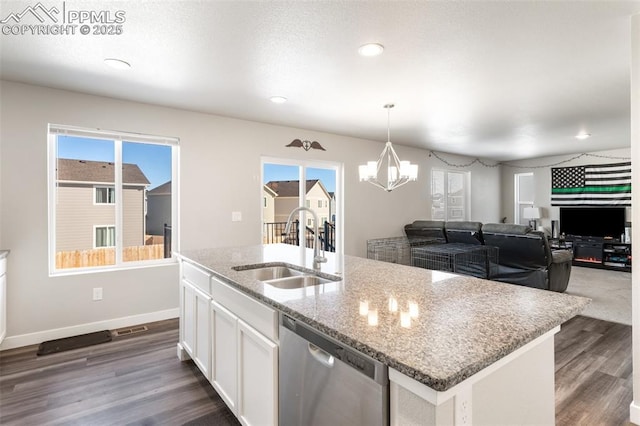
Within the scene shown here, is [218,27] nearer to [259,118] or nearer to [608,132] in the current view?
[259,118]

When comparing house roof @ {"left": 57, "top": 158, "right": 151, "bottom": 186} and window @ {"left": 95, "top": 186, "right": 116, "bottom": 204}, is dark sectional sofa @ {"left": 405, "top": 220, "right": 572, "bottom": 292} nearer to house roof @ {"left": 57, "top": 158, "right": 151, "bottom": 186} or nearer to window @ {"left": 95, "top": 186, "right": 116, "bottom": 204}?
house roof @ {"left": 57, "top": 158, "right": 151, "bottom": 186}

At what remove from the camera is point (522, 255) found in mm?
4422

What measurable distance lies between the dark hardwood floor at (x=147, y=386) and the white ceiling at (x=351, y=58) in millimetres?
2391

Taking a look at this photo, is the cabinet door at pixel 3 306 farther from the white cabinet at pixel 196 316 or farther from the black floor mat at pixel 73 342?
→ the white cabinet at pixel 196 316

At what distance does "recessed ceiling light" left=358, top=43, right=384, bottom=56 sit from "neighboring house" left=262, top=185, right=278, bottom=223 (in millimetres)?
2555

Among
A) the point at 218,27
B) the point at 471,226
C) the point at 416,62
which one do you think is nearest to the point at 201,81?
the point at 218,27

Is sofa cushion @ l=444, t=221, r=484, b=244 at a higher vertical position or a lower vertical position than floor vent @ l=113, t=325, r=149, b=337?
higher

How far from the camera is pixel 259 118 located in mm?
4281

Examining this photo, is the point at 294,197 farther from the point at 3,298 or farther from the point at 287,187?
the point at 3,298

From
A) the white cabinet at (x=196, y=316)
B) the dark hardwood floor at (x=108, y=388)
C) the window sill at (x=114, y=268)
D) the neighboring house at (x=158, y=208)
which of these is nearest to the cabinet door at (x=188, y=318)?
the white cabinet at (x=196, y=316)

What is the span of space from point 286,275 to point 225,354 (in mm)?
655

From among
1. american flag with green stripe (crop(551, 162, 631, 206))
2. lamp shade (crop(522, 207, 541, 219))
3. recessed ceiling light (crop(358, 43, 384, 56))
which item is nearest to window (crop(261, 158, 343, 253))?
recessed ceiling light (crop(358, 43, 384, 56))

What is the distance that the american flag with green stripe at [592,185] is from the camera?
6523mm

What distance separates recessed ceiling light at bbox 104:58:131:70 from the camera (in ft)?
8.38
